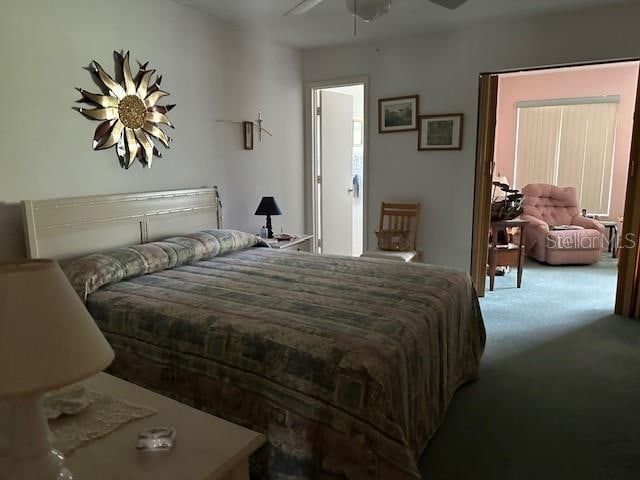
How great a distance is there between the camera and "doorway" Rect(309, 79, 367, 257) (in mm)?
5129

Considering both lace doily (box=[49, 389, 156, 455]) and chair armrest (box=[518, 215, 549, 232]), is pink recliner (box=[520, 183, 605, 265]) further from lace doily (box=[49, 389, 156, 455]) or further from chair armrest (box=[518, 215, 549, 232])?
lace doily (box=[49, 389, 156, 455])

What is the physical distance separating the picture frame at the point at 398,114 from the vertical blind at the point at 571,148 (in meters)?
3.20

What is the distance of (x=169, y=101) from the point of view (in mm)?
3498

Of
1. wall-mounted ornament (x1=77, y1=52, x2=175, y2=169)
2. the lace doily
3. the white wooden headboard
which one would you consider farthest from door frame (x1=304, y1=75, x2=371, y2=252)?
the lace doily

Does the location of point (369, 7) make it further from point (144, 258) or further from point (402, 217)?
point (402, 217)

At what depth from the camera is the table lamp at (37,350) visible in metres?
0.79

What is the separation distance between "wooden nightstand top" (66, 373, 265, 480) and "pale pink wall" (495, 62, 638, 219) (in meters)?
6.23

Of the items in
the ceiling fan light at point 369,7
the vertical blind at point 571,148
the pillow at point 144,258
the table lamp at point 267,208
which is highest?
the ceiling fan light at point 369,7

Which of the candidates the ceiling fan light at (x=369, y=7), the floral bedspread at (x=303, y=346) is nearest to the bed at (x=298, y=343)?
the floral bedspread at (x=303, y=346)

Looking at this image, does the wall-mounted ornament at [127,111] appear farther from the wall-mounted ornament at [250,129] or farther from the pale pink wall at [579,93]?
the pale pink wall at [579,93]

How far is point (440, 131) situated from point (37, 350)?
13.7 ft

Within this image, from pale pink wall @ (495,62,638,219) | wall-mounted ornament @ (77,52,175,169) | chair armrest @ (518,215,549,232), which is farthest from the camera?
pale pink wall @ (495,62,638,219)

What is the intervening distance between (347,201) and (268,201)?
6.04ft

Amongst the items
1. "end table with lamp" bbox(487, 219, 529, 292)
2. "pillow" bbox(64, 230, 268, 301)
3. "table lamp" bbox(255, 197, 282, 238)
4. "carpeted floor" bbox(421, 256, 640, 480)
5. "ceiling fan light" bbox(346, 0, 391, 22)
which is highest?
"ceiling fan light" bbox(346, 0, 391, 22)
